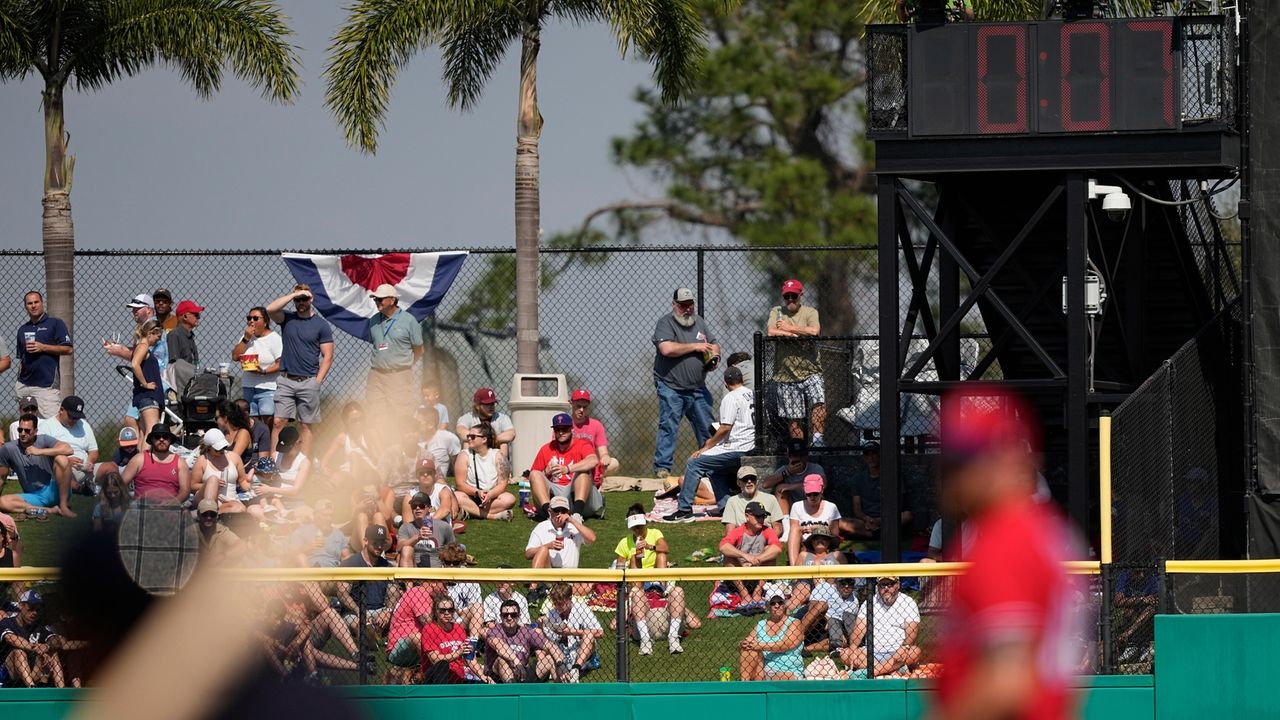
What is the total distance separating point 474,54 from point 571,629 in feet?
40.9

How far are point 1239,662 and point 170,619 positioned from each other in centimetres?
1040

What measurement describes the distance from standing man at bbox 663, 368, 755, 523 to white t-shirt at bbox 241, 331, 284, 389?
4.16 m

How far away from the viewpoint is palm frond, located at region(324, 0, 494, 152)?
21.2 metres

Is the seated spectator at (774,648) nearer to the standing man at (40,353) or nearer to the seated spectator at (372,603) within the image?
the seated spectator at (372,603)

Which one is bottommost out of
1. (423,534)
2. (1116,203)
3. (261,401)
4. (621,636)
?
(621,636)

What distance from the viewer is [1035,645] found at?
5.77 meters

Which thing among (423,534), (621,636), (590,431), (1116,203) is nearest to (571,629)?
(621,636)

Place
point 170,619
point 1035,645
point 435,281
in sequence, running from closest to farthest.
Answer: point 170,619 → point 1035,645 → point 435,281

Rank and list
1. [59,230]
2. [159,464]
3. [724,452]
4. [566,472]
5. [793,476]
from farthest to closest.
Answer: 1. [59,230]
2. [724,452]
3. [566,472]
4. [793,476]
5. [159,464]

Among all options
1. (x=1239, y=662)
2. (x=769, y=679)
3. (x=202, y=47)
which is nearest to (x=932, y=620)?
(x=769, y=679)

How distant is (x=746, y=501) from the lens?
15.9 m

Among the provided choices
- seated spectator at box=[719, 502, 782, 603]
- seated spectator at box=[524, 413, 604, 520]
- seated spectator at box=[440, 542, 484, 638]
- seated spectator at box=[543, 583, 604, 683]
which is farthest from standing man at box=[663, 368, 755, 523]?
seated spectator at box=[440, 542, 484, 638]

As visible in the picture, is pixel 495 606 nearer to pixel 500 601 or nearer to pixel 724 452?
pixel 500 601

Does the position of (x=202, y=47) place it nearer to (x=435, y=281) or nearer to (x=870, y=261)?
(x=435, y=281)
